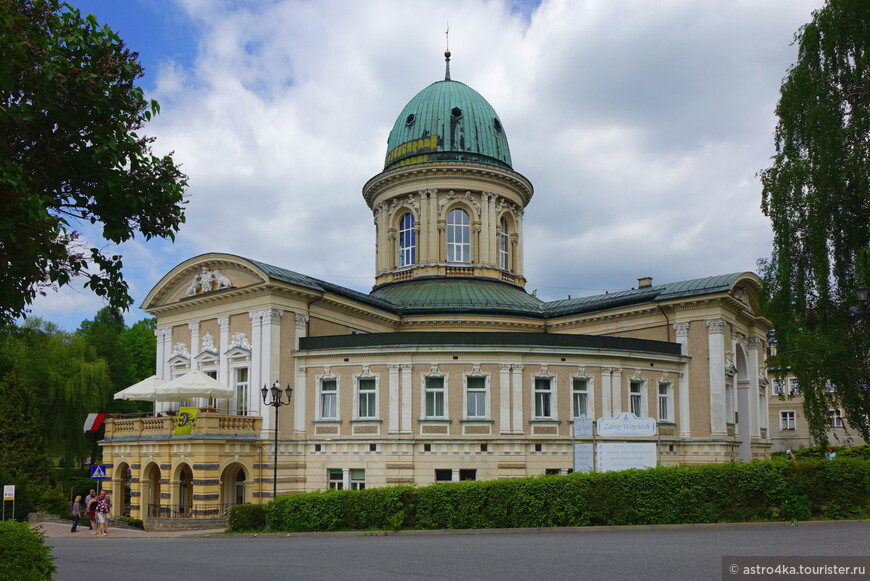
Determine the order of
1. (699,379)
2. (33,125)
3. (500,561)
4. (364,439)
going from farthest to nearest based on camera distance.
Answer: (699,379)
(364,439)
(500,561)
(33,125)

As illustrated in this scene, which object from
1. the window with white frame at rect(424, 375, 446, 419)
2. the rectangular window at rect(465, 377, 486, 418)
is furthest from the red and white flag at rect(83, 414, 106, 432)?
the rectangular window at rect(465, 377, 486, 418)

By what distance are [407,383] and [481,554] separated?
19.4 meters

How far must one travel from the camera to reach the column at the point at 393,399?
1443 inches

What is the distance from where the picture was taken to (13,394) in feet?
142

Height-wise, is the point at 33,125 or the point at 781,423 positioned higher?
the point at 33,125

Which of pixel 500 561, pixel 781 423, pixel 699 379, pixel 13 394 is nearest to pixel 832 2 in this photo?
pixel 699 379

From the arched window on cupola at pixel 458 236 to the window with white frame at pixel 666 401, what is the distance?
14901 mm

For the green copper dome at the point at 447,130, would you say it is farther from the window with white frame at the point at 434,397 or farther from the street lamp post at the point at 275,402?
the street lamp post at the point at 275,402

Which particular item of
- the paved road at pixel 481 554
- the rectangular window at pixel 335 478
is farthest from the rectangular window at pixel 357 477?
the paved road at pixel 481 554

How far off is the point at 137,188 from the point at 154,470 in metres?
28.5

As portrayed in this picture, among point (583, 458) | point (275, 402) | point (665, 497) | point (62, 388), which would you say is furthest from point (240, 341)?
point (665, 497)

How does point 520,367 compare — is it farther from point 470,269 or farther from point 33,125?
point 33,125

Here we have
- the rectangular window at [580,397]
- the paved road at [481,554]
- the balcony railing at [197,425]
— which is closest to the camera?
the paved road at [481,554]

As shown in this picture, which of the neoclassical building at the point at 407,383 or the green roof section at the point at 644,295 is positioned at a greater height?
the green roof section at the point at 644,295
